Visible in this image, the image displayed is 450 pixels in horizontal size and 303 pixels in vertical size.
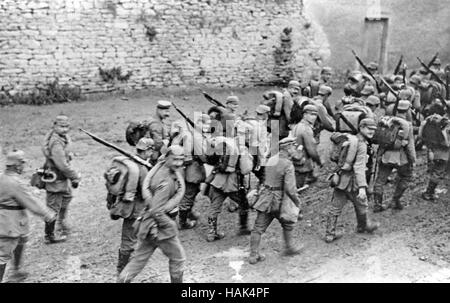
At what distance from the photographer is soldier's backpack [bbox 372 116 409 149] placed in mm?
8477

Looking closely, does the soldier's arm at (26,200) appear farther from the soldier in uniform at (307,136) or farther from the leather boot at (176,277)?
the soldier in uniform at (307,136)

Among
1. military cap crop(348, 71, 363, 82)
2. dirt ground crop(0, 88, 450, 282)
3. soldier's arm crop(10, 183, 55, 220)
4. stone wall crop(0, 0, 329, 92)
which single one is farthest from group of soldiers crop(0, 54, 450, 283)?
stone wall crop(0, 0, 329, 92)

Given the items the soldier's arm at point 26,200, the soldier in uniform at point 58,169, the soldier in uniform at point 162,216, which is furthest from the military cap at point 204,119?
the soldier's arm at point 26,200

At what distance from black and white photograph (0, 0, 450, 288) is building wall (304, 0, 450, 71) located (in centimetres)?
258

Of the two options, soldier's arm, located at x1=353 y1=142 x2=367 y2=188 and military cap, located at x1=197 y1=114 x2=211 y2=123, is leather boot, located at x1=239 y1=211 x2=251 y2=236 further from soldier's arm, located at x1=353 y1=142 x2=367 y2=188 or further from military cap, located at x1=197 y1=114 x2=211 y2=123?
soldier's arm, located at x1=353 y1=142 x2=367 y2=188

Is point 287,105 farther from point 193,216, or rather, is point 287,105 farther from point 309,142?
point 193,216

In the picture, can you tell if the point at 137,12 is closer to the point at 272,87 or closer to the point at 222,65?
the point at 222,65

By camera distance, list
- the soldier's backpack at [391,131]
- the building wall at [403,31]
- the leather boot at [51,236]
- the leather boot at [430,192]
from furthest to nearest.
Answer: the building wall at [403,31], the leather boot at [430,192], the soldier's backpack at [391,131], the leather boot at [51,236]

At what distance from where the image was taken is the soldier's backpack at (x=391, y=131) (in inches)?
334

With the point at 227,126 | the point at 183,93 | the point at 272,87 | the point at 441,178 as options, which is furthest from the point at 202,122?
the point at 272,87

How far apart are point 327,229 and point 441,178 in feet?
8.68

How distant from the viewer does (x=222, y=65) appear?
15695 millimetres

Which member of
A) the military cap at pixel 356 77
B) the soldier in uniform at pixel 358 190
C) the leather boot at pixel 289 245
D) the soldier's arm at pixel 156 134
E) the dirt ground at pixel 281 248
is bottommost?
the dirt ground at pixel 281 248

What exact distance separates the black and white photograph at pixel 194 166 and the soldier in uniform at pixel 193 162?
0.05 feet
